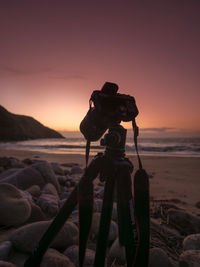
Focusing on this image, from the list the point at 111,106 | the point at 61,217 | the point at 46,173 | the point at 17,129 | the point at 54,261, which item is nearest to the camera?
the point at 111,106

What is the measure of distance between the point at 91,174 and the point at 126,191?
0.84ft

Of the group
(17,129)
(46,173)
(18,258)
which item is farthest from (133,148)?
(17,129)

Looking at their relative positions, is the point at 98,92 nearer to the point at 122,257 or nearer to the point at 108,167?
the point at 108,167

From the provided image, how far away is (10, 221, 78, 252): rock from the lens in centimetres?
213

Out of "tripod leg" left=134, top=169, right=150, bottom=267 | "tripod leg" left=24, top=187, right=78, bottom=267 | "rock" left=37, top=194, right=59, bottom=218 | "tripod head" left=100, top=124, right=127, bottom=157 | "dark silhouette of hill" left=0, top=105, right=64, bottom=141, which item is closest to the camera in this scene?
"tripod leg" left=134, top=169, right=150, bottom=267

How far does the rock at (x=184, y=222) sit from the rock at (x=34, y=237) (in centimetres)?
166

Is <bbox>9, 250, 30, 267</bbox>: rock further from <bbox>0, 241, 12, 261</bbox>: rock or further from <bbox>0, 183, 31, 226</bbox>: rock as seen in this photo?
<bbox>0, 183, 31, 226</bbox>: rock

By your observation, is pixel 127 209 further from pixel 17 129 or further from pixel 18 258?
pixel 17 129

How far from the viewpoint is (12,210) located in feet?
8.89

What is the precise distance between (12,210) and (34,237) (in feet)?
2.43

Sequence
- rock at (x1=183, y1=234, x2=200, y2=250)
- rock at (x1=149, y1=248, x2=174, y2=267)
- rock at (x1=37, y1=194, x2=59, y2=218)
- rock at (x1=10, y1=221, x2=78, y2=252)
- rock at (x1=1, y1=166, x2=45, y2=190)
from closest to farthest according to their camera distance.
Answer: rock at (x1=149, y1=248, x2=174, y2=267), rock at (x1=10, y1=221, x2=78, y2=252), rock at (x1=183, y1=234, x2=200, y2=250), rock at (x1=37, y1=194, x2=59, y2=218), rock at (x1=1, y1=166, x2=45, y2=190)

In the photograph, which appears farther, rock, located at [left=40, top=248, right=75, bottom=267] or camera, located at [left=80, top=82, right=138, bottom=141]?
rock, located at [left=40, top=248, right=75, bottom=267]

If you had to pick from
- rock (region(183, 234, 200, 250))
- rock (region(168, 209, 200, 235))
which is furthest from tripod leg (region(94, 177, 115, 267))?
rock (region(168, 209, 200, 235))

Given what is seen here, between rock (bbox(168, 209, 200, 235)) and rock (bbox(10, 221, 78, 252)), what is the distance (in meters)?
1.66
